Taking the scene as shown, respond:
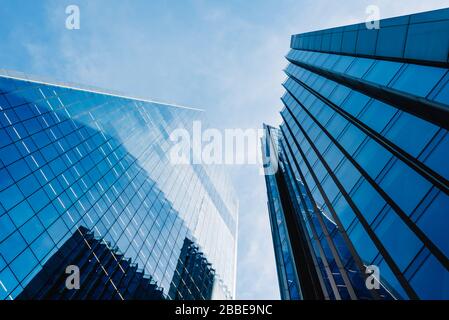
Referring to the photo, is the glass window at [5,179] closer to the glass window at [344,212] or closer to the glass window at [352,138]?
the glass window at [344,212]

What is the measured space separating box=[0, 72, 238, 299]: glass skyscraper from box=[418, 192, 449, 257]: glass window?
2570cm

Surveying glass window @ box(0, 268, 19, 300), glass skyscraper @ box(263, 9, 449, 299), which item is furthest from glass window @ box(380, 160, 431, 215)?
glass window @ box(0, 268, 19, 300)

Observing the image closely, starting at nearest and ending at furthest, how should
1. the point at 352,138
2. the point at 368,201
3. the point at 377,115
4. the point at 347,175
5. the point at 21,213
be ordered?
the point at 368,201 < the point at 377,115 < the point at 347,175 < the point at 352,138 < the point at 21,213

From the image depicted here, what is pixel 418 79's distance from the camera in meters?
13.6

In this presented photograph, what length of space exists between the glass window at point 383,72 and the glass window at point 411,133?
9.21 feet

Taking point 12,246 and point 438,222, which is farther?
point 12,246

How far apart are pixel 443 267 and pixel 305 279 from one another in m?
20.1

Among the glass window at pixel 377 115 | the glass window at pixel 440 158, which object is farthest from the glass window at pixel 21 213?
the glass window at pixel 440 158

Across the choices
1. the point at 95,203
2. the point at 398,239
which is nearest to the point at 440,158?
the point at 398,239

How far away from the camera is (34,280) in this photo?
2672 cm

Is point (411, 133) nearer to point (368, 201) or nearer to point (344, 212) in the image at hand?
point (368, 201)

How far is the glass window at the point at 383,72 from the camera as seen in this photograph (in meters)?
16.0

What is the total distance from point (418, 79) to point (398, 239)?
260 inches
